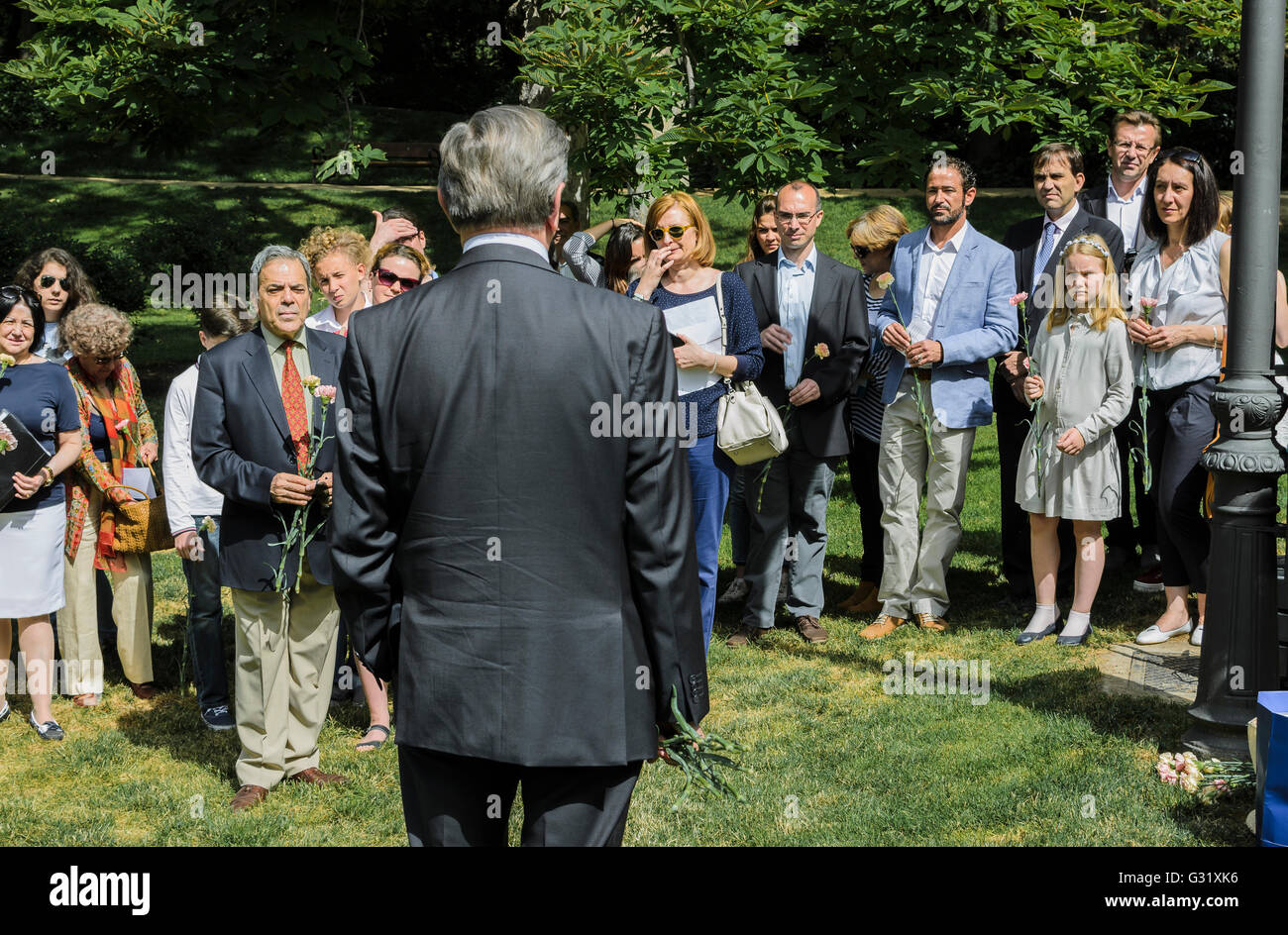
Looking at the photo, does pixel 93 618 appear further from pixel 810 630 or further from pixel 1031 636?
pixel 1031 636

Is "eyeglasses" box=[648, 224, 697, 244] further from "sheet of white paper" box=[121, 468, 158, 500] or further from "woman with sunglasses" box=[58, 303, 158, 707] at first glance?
"sheet of white paper" box=[121, 468, 158, 500]

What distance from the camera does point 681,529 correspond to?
304 cm

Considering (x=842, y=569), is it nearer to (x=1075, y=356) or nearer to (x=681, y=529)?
(x=1075, y=356)

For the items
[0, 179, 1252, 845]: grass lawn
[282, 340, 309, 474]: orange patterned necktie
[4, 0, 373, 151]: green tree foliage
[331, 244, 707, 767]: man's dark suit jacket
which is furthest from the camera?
[4, 0, 373, 151]: green tree foliage

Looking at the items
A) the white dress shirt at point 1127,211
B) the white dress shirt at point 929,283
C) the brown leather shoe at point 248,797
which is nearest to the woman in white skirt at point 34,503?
the brown leather shoe at point 248,797

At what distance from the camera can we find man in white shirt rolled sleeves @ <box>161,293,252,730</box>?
6.43 meters

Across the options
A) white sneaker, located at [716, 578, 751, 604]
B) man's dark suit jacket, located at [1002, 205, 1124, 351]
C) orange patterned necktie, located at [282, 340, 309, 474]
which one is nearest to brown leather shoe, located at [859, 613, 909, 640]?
white sneaker, located at [716, 578, 751, 604]

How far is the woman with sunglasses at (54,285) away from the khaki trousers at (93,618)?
44.9 inches

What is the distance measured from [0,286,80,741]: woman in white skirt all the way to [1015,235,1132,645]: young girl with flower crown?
5060 millimetres

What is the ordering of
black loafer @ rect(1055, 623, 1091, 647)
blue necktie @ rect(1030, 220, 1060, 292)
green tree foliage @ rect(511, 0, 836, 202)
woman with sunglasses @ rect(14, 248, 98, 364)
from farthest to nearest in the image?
green tree foliage @ rect(511, 0, 836, 202), blue necktie @ rect(1030, 220, 1060, 292), woman with sunglasses @ rect(14, 248, 98, 364), black loafer @ rect(1055, 623, 1091, 647)

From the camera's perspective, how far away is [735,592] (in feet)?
28.1

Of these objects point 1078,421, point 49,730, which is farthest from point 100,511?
point 1078,421

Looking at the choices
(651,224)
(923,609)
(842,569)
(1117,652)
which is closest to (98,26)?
(651,224)

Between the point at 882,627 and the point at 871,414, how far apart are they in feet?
4.51
